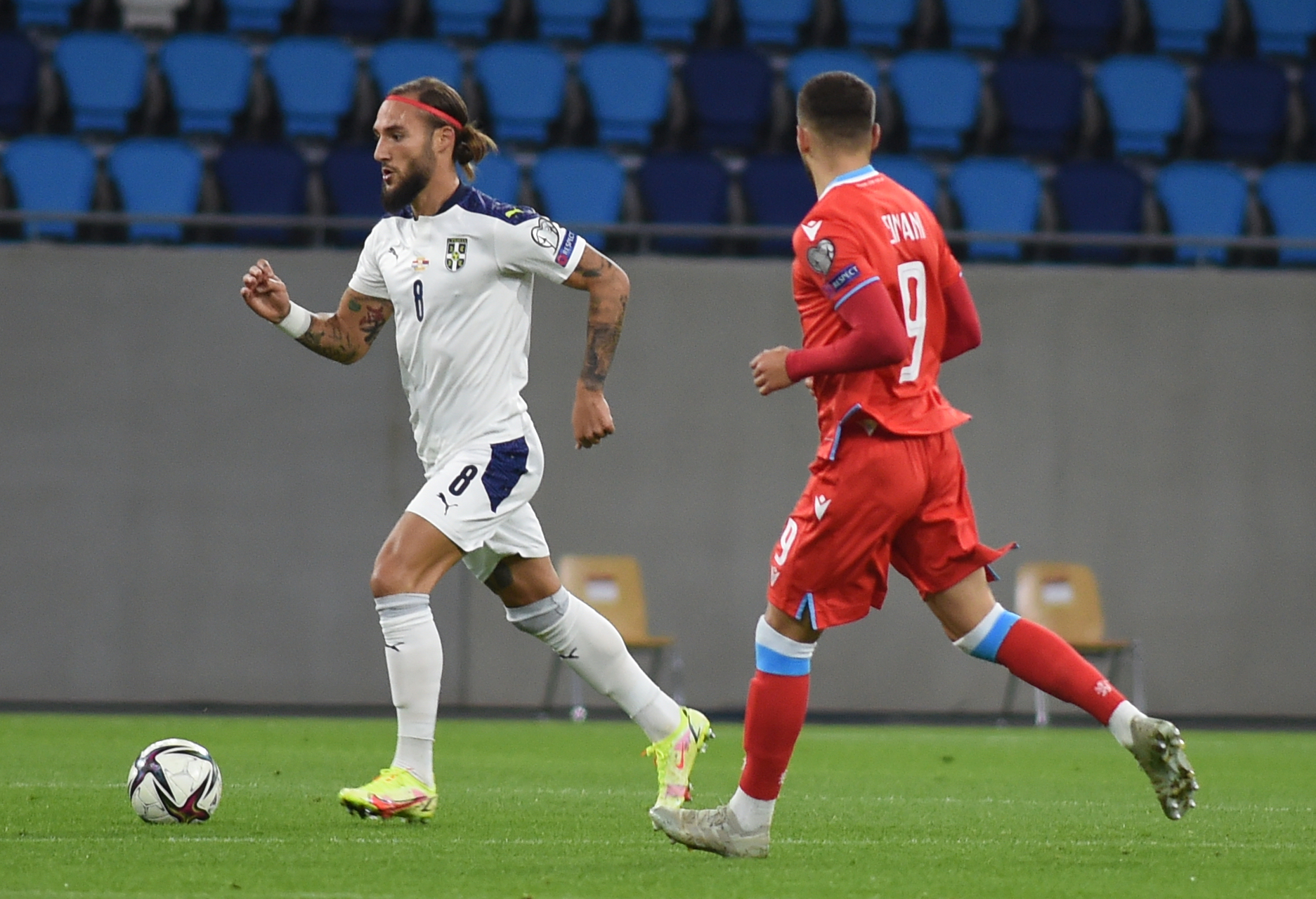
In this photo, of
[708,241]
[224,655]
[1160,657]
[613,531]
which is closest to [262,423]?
[224,655]

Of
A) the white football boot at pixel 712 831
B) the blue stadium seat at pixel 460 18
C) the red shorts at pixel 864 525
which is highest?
the blue stadium seat at pixel 460 18

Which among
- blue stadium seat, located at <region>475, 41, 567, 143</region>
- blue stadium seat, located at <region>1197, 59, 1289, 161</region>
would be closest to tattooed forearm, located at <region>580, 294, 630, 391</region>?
blue stadium seat, located at <region>475, 41, 567, 143</region>

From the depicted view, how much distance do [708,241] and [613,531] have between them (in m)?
2.22

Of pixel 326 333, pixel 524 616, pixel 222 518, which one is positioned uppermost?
pixel 326 333

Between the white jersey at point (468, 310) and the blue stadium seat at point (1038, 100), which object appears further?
the blue stadium seat at point (1038, 100)

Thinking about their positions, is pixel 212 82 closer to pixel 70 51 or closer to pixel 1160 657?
pixel 70 51

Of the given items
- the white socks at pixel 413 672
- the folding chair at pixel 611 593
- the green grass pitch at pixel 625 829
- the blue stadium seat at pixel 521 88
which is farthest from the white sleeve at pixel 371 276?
the blue stadium seat at pixel 521 88

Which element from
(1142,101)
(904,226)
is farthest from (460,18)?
(904,226)

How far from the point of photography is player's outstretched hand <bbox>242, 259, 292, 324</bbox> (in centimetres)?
577

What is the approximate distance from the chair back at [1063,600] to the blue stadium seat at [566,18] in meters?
5.45

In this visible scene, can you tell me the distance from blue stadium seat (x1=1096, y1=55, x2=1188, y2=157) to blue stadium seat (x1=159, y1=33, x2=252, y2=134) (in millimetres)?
6559

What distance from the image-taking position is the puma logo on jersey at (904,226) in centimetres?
473

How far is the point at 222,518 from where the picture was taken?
42.4 ft

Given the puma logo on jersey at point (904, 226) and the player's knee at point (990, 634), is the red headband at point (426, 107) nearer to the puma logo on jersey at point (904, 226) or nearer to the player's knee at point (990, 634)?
the puma logo on jersey at point (904, 226)
